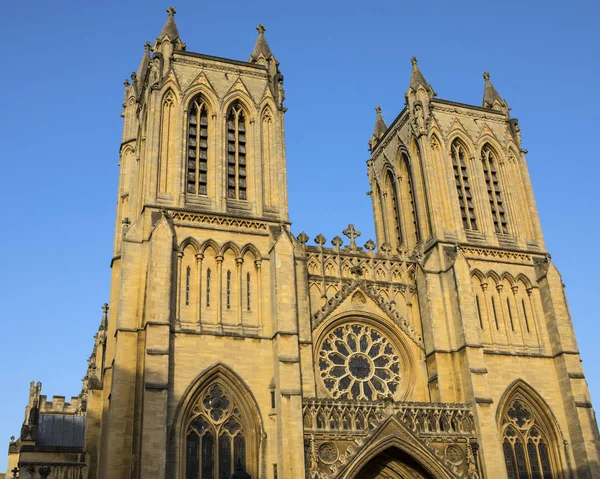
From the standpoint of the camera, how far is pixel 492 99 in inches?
1455

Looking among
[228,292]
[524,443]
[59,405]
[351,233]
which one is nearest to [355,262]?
[351,233]

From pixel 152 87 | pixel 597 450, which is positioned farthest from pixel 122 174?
pixel 597 450

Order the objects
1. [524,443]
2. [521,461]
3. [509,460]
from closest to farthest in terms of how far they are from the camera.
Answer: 1. [509,460]
2. [521,461]
3. [524,443]

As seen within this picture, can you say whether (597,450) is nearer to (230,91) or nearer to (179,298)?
(179,298)

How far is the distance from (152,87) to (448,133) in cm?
1392

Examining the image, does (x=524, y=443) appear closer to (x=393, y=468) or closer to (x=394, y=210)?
(x=393, y=468)

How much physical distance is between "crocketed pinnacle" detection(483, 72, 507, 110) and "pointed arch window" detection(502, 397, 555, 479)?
1552 centimetres

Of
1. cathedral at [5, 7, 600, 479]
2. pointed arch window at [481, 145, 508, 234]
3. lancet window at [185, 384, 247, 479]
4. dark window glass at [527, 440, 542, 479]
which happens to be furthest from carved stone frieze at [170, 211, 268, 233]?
dark window glass at [527, 440, 542, 479]

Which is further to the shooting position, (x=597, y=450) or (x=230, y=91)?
(x=230, y=91)

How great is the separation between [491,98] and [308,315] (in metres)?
17.2

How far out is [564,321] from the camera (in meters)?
30.2

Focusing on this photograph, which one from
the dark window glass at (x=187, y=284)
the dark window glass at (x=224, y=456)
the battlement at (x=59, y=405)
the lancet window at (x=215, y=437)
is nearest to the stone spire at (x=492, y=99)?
the dark window glass at (x=187, y=284)

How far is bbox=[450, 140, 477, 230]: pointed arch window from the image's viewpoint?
32594 millimetres

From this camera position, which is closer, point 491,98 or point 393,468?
point 393,468
